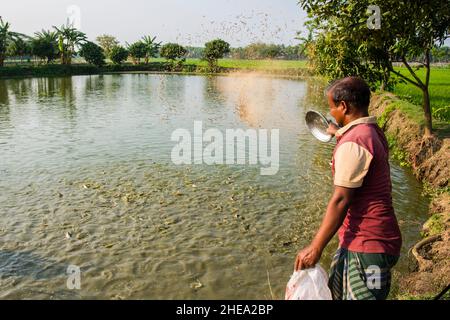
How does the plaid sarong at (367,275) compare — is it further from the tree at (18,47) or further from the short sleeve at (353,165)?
the tree at (18,47)

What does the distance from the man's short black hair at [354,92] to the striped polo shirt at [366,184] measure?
13 cm

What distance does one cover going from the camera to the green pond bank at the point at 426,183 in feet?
15.0

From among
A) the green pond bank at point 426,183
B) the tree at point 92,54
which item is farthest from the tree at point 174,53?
the green pond bank at point 426,183

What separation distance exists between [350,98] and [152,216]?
5152mm

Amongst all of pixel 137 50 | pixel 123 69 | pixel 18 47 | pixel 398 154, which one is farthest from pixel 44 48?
pixel 398 154

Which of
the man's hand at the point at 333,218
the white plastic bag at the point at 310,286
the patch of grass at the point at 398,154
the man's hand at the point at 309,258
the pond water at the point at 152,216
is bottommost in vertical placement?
the pond water at the point at 152,216

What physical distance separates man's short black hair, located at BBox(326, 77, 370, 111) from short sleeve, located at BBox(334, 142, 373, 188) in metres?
0.38

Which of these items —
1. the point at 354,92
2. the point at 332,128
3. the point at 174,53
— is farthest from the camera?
the point at 174,53

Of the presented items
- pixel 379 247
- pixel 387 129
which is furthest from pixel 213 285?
pixel 387 129

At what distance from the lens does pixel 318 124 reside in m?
3.75

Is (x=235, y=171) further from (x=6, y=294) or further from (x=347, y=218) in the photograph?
(x=347, y=218)

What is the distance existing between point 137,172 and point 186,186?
5.33 feet

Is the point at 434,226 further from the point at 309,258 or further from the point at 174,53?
the point at 174,53

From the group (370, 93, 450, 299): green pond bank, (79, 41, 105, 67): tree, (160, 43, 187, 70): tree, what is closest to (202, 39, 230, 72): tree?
(160, 43, 187, 70): tree
